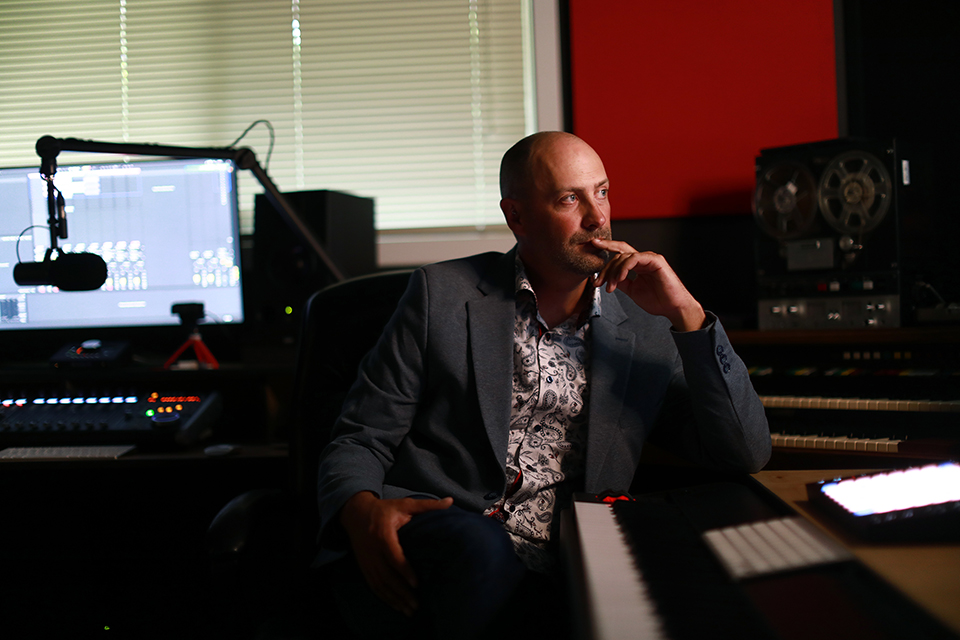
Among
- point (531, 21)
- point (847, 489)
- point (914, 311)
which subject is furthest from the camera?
point (531, 21)

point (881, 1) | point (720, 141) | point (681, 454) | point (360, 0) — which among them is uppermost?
point (360, 0)

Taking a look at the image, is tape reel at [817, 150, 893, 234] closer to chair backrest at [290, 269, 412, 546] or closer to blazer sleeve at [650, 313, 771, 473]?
blazer sleeve at [650, 313, 771, 473]

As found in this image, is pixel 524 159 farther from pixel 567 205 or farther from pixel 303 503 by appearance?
pixel 303 503

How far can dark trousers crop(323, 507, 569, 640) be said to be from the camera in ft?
2.70

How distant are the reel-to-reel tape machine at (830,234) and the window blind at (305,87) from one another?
0.96 meters

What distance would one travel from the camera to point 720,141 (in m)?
2.15

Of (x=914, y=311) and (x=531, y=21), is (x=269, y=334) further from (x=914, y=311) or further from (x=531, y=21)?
(x=914, y=311)

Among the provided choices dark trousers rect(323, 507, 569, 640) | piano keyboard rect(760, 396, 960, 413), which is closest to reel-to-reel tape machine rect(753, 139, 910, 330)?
piano keyboard rect(760, 396, 960, 413)

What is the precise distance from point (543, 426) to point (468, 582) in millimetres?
501

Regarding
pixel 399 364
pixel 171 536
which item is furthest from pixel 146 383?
pixel 399 364

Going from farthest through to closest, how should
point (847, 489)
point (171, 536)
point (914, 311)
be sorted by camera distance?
point (171, 536)
point (914, 311)
point (847, 489)

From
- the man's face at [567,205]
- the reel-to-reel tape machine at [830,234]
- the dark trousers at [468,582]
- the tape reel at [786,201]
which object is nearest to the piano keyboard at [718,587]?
the dark trousers at [468,582]

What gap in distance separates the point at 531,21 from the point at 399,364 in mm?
1605

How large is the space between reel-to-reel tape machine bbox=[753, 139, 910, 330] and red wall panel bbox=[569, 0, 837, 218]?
16.0 inches
